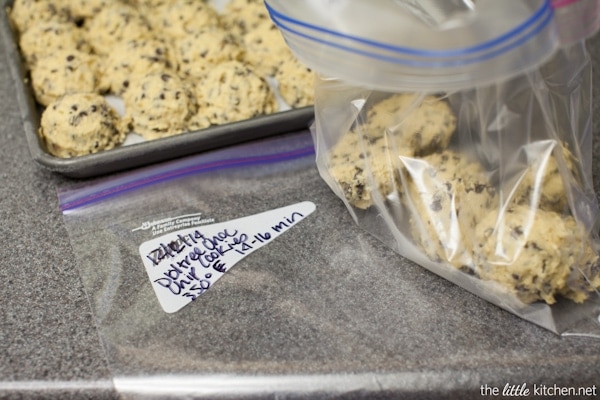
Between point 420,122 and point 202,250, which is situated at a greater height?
point 420,122

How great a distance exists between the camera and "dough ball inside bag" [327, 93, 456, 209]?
773 millimetres

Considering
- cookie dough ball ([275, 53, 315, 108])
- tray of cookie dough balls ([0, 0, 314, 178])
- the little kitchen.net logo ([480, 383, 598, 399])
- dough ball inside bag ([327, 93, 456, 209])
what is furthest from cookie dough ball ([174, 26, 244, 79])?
the little kitchen.net logo ([480, 383, 598, 399])

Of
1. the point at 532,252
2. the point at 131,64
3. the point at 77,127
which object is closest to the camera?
the point at 532,252

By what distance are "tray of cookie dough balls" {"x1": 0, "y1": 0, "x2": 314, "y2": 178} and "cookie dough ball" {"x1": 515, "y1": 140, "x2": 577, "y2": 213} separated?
332mm

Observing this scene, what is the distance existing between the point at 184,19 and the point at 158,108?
230 millimetres

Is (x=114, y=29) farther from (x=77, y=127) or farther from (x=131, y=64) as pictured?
(x=77, y=127)

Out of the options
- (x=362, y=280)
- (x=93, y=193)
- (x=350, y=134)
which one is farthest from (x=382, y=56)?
(x=93, y=193)

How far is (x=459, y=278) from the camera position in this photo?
748 millimetres

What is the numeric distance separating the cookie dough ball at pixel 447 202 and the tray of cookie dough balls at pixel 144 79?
24 cm

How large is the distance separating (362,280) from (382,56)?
0.89 feet

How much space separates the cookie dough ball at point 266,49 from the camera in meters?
1.05

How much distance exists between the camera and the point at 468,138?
2.53 ft

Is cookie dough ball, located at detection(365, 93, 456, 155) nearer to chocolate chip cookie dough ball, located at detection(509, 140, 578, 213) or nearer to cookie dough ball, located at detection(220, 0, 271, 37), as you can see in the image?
chocolate chip cookie dough ball, located at detection(509, 140, 578, 213)

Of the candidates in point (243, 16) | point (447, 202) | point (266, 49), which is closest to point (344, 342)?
point (447, 202)
